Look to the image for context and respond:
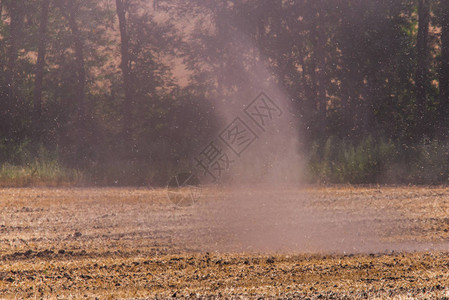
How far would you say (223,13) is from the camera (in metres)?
22.0

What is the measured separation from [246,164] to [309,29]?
8.98 m

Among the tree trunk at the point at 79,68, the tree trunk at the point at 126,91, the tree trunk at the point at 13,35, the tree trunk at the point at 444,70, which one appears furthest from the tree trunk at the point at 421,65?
the tree trunk at the point at 13,35

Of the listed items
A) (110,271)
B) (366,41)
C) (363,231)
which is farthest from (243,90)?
(110,271)

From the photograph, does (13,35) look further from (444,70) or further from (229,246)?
(229,246)

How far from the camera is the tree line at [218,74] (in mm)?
20312

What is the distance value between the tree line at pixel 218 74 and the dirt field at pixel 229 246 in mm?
8023

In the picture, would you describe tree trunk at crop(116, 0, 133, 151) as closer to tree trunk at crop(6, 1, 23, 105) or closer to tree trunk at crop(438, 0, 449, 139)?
tree trunk at crop(6, 1, 23, 105)

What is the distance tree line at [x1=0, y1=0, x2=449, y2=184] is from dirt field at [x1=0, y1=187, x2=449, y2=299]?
8.02 meters

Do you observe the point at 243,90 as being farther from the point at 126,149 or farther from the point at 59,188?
the point at 59,188

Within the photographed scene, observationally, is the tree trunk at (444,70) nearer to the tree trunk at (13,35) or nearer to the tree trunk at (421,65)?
the tree trunk at (421,65)

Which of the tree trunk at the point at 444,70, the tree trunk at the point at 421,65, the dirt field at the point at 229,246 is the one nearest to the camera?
the dirt field at the point at 229,246

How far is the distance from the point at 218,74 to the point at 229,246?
15.9 metres

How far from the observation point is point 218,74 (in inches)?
886

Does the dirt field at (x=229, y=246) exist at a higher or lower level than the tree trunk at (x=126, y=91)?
lower
